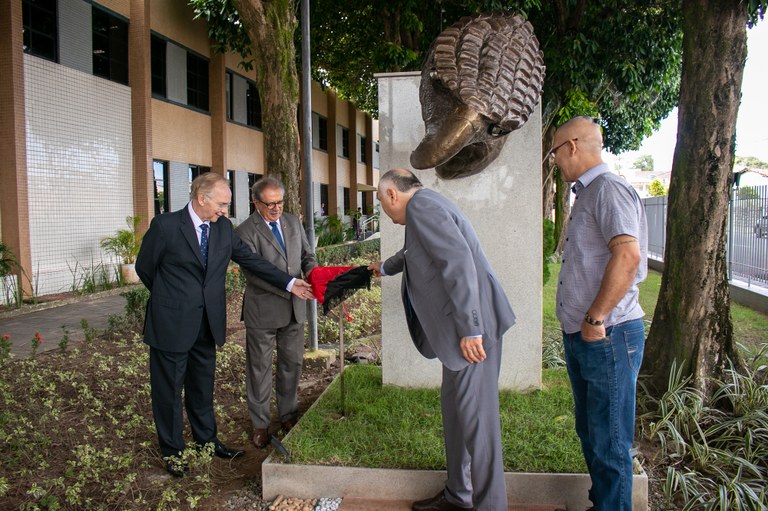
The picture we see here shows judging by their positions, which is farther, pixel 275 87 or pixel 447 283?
pixel 275 87

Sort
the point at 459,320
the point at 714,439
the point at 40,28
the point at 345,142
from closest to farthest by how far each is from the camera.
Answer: the point at 459,320 < the point at 714,439 < the point at 40,28 < the point at 345,142

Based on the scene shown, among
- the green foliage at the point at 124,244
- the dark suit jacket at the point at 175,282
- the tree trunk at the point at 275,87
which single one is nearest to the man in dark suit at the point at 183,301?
the dark suit jacket at the point at 175,282

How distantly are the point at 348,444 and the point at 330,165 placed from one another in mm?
25750

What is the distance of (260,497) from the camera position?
3.84 meters

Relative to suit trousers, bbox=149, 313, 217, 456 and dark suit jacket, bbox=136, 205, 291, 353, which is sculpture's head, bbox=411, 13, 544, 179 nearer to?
dark suit jacket, bbox=136, 205, 291, 353

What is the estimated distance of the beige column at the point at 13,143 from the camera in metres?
10.7

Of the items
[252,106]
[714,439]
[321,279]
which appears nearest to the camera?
[714,439]

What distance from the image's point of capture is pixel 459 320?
3045 mm

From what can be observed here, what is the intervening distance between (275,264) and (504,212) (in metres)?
1.92

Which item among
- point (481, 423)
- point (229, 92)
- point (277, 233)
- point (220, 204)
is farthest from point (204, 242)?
point (229, 92)

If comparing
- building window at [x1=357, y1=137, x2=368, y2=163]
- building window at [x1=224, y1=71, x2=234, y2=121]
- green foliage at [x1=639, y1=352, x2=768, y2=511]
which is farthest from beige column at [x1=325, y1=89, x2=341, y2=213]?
green foliage at [x1=639, y1=352, x2=768, y2=511]

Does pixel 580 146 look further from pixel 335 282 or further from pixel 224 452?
pixel 224 452

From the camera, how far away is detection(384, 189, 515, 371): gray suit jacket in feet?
10.00

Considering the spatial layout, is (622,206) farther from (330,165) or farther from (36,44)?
(330,165)
